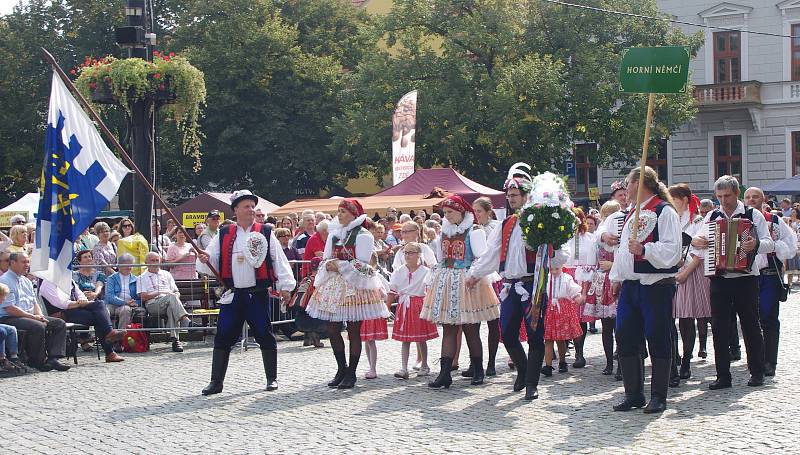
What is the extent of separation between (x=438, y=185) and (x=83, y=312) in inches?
560

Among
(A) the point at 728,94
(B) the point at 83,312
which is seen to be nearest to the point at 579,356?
(B) the point at 83,312

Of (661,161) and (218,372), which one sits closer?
(218,372)

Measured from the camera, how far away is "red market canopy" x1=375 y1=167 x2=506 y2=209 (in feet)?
89.4

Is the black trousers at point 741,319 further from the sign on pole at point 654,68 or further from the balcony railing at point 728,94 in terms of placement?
the balcony railing at point 728,94

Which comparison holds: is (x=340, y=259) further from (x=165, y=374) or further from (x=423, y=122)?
(x=423, y=122)

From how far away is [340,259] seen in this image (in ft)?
36.8

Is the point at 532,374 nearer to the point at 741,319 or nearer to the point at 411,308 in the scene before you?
the point at 741,319

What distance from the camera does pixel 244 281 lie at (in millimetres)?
10773

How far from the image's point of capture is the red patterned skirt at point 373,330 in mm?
11492

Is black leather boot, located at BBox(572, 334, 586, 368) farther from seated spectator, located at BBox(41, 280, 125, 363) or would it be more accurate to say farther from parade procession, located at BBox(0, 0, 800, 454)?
seated spectator, located at BBox(41, 280, 125, 363)

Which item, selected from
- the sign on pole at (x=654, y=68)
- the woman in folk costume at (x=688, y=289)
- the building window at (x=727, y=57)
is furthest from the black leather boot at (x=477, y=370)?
the building window at (x=727, y=57)

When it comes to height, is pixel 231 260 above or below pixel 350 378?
above

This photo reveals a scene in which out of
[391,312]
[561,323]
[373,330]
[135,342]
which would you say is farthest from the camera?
[391,312]

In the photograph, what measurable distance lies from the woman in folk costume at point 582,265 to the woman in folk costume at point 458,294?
43.0 inches
